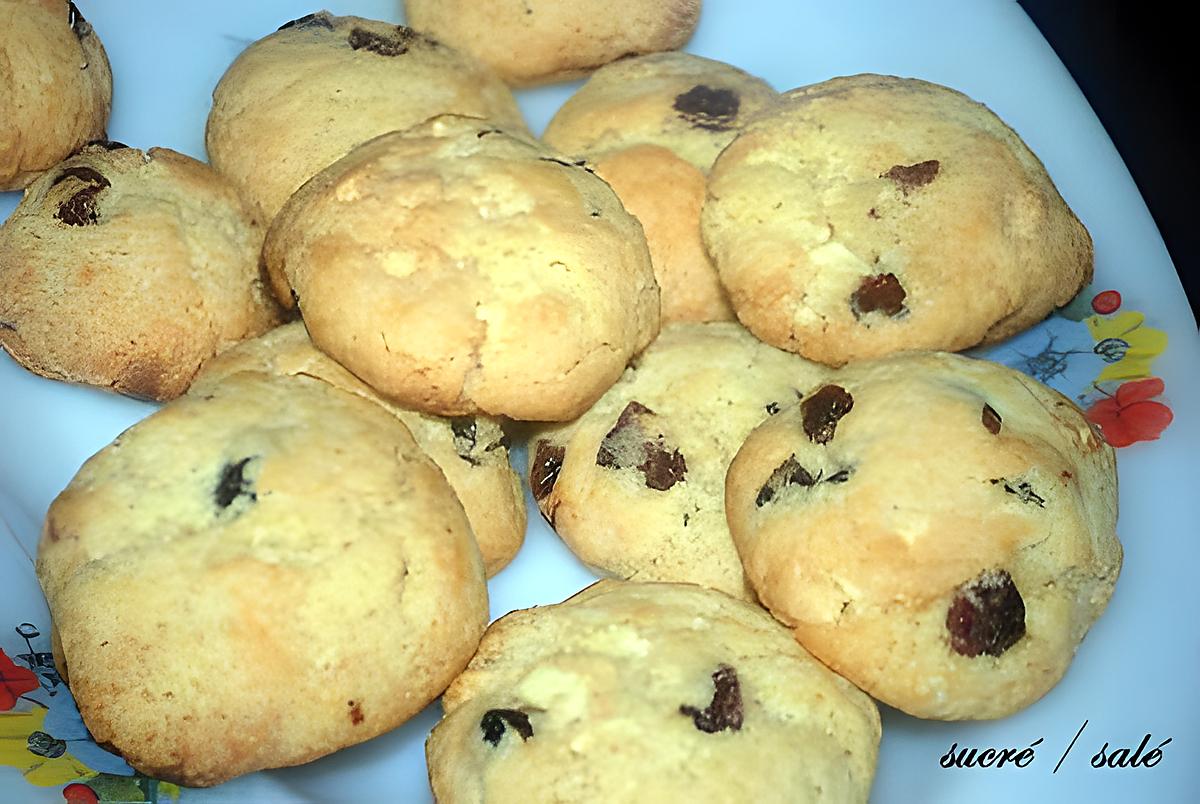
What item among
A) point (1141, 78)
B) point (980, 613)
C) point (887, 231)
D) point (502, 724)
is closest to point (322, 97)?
point (887, 231)

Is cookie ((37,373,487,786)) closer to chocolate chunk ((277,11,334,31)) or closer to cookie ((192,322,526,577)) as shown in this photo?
cookie ((192,322,526,577))

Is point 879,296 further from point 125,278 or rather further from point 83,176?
point 83,176

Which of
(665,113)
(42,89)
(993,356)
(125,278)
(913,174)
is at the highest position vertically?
(913,174)

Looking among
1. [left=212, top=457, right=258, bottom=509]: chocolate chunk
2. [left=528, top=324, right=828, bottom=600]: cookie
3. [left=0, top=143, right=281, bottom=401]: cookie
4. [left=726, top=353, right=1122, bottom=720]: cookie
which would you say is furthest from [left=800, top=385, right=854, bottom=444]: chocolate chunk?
[left=0, top=143, right=281, bottom=401]: cookie

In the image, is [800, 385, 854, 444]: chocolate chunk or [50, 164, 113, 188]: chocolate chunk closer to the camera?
[800, 385, 854, 444]: chocolate chunk

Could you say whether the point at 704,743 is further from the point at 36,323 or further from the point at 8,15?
the point at 8,15

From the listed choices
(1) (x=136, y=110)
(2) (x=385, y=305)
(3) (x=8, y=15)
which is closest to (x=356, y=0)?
(1) (x=136, y=110)
